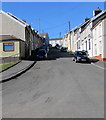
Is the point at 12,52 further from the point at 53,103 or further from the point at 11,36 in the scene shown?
the point at 53,103

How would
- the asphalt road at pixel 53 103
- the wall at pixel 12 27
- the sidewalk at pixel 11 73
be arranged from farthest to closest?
the wall at pixel 12 27 < the sidewalk at pixel 11 73 < the asphalt road at pixel 53 103

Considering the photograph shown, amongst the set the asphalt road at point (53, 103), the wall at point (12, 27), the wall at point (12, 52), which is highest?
the wall at point (12, 27)

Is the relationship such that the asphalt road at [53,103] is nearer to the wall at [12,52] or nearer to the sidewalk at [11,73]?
the sidewalk at [11,73]

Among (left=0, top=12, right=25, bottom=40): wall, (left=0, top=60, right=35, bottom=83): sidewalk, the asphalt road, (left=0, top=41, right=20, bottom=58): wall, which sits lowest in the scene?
the asphalt road

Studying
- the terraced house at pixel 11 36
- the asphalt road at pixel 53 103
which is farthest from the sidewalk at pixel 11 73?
the terraced house at pixel 11 36

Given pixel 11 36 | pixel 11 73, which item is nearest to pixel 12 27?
pixel 11 36

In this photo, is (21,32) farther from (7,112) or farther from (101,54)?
(7,112)

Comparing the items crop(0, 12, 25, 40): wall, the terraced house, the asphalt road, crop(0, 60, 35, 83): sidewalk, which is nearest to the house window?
the terraced house

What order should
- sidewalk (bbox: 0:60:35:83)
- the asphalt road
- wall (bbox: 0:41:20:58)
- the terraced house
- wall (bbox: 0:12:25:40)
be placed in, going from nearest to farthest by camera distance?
the asphalt road → sidewalk (bbox: 0:60:35:83) → wall (bbox: 0:41:20:58) → the terraced house → wall (bbox: 0:12:25:40)

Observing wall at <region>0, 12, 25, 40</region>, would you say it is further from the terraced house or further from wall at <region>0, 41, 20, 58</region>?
wall at <region>0, 41, 20, 58</region>

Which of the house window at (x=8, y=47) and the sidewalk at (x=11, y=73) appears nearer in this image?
the sidewalk at (x=11, y=73)

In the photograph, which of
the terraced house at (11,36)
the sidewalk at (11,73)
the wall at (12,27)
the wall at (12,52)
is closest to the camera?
the sidewalk at (11,73)

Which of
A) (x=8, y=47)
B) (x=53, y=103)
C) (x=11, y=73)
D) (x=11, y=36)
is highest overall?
(x=11, y=36)

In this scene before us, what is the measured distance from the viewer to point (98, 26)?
32.1 m
